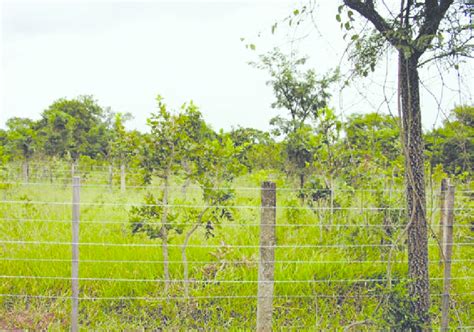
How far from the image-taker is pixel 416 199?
2980 mm

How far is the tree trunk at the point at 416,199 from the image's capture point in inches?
117

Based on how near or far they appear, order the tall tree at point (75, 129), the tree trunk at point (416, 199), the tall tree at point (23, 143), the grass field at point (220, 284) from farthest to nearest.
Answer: the tall tree at point (75, 129)
the tall tree at point (23, 143)
the grass field at point (220, 284)
the tree trunk at point (416, 199)

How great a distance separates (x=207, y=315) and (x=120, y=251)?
3.88 ft

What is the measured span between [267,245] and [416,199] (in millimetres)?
1102

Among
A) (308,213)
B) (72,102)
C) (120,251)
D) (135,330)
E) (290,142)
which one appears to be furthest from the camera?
(72,102)

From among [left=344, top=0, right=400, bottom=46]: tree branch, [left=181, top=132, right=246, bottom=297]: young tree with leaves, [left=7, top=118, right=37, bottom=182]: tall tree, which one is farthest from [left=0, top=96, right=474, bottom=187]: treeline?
[left=7, top=118, right=37, bottom=182]: tall tree

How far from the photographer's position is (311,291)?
12.6 feet

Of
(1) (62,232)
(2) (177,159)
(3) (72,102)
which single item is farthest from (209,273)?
(3) (72,102)

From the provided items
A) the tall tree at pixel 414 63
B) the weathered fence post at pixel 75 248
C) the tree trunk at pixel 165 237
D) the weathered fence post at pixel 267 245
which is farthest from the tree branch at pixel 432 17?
the weathered fence post at pixel 75 248

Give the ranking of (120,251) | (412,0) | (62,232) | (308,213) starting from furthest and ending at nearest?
(308,213) → (62,232) → (120,251) → (412,0)

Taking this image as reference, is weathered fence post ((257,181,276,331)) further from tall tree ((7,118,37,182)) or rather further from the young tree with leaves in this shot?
tall tree ((7,118,37,182))

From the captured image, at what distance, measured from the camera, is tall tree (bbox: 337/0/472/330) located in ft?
9.27

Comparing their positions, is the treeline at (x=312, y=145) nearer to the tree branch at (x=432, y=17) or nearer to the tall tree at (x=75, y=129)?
the tree branch at (x=432, y=17)

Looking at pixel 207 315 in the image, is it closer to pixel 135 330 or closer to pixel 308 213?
pixel 135 330
